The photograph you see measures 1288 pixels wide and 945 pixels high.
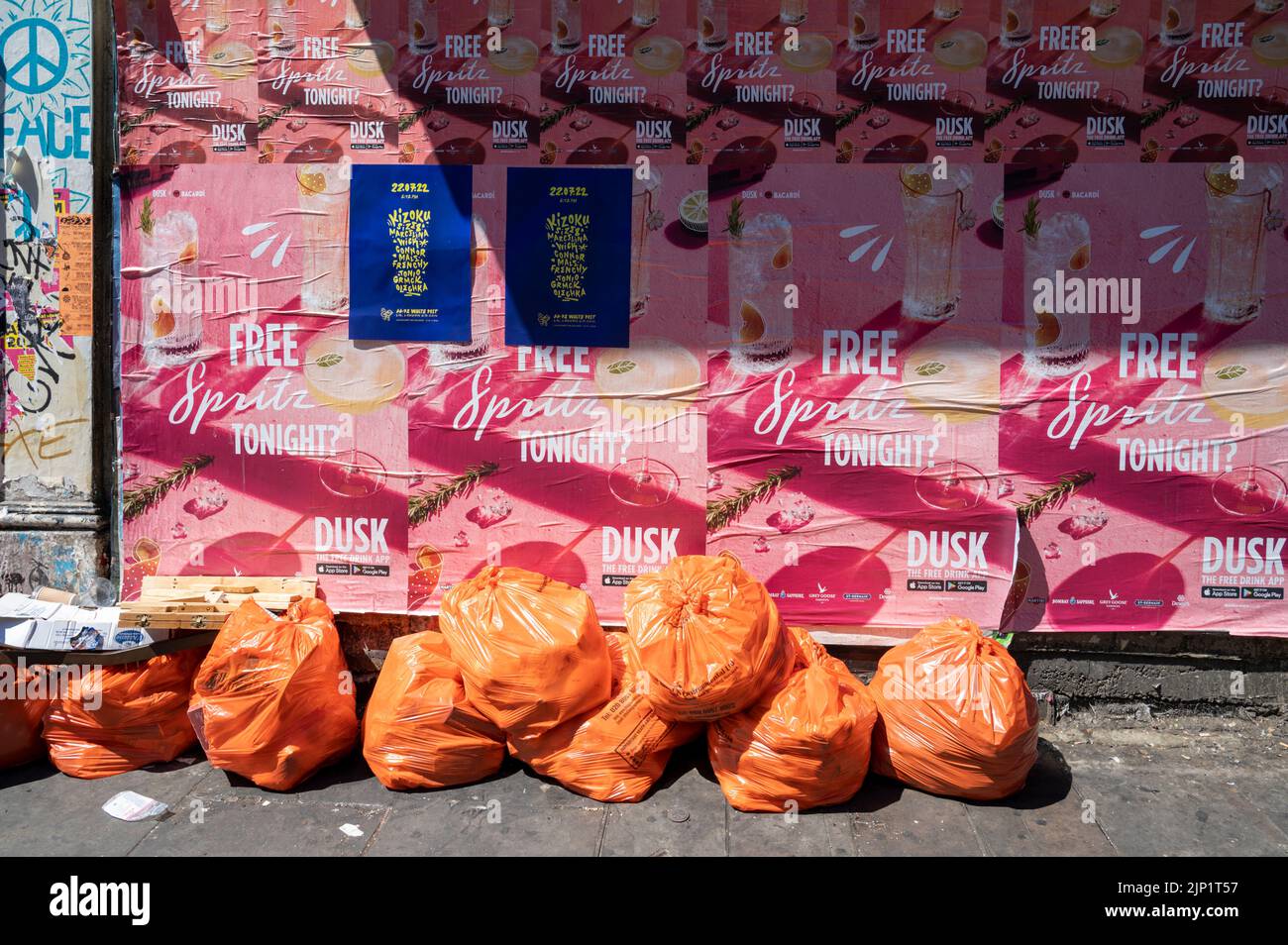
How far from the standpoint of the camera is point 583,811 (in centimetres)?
378

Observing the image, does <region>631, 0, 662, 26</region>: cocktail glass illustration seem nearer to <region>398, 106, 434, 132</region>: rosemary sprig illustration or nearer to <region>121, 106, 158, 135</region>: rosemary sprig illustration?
<region>398, 106, 434, 132</region>: rosemary sprig illustration

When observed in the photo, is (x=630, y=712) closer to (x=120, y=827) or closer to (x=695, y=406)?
(x=695, y=406)

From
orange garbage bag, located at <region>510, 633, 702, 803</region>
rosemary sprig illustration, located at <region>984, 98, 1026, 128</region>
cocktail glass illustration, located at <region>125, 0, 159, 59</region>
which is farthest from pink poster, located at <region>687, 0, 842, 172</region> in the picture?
cocktail glass illustration, located at <region>125, 0, 159, 59</region>

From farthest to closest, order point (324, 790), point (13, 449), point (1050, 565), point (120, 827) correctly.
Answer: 1. point (13, 449)
2. point (1050, 565)
3. point (324, 790)
4. point (120, 827)

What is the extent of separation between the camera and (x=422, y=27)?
4.43 m

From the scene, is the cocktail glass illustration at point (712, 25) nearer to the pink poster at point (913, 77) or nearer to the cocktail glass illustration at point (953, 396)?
the pink poster at point (913, 77)

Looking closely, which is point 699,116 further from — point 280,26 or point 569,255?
point 280,26

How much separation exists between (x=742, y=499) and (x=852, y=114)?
6.72ft

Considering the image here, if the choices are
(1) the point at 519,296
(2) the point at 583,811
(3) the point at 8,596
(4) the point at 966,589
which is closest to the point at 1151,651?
(4) the point at 966,589

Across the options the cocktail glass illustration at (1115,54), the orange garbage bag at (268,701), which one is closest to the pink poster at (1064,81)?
the cocktail glass illustration at (1115,54)

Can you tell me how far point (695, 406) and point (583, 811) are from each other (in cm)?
206

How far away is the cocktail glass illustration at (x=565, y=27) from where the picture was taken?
438 centimetres

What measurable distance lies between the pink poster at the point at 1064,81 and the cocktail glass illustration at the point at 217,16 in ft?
13.2

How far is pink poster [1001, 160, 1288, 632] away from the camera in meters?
4.23
